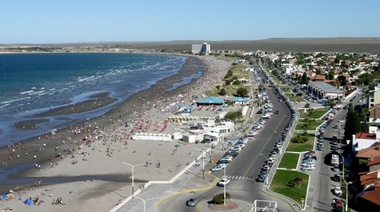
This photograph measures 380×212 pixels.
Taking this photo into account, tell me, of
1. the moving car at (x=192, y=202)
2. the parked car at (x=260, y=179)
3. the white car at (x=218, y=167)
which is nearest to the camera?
the moving car at (x=192, y=202)

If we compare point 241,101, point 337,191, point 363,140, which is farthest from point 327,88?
point 337,191

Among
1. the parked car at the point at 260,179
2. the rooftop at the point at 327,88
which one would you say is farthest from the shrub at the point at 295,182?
the rooftop at the point at 327,88

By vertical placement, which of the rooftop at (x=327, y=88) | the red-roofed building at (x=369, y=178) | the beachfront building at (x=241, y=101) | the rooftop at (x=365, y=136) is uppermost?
the rooftop at (x=365, y=136)

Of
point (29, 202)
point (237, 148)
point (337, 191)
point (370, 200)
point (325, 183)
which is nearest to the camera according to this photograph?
point (370, 200)

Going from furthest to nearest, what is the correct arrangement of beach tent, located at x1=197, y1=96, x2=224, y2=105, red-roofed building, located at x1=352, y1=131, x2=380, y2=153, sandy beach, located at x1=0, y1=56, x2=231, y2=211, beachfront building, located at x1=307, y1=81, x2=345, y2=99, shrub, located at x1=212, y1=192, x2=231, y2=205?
beachfront building, located at x1=307, y1=81, x2=345, y2=99 < beach tent, located at x1=197, y1=96, x2=224, y2=105 < red-roofed building, located at x1=352, y1=131, x2=380, y2=153 < sandy beach, located at x1=0, y1=56, x2=231, y2=211 < shrub, located at x1=212, y1=192, x2=231, y2=205

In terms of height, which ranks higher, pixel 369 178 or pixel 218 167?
pixel 369 178

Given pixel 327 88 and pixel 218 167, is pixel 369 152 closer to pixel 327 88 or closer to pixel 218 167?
pixel 218 167

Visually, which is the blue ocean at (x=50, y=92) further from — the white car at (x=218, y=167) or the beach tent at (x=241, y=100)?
the white car at (x=218, y=167)

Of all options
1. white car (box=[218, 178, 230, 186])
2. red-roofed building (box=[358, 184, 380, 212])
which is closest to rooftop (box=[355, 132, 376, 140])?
red-roofed building (box=[358, 184, 380, 212])

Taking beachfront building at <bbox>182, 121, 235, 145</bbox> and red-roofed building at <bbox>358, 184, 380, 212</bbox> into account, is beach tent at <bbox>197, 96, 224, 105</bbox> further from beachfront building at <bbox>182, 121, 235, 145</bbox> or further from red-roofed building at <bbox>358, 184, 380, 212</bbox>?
red-roofed building at <bbox>358, 184, 380, 212</bbox>
